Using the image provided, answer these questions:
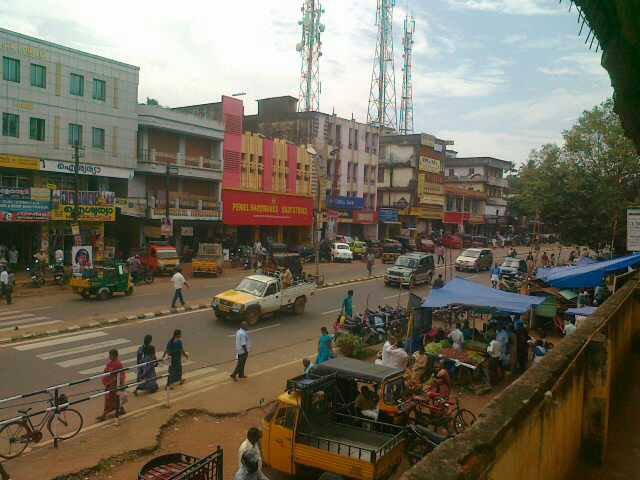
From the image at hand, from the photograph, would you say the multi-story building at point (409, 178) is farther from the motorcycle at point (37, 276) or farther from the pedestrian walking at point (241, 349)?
the pedestrian walking at point (241, 349)


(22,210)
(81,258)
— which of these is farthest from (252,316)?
(22,210)

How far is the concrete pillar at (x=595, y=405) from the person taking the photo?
20.8 ft

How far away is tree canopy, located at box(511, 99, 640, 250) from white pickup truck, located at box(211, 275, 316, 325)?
16240 mm

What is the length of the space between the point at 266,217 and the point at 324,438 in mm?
34858

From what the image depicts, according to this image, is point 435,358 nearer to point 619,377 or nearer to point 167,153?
point 619,377

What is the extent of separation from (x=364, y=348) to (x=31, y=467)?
969cm

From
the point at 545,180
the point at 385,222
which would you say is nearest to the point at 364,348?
the point at 545,180

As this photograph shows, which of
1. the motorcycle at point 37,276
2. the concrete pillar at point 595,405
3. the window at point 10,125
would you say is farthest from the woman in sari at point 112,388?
the window at point 10,125

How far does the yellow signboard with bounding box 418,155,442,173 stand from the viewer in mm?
60188

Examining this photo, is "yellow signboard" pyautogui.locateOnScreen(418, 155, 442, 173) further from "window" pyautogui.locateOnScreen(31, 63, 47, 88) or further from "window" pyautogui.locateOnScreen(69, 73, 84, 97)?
"window" pyautogui.locateOnScreen(31, 63, 47, 88)

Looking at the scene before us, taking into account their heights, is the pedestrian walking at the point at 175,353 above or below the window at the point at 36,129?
below

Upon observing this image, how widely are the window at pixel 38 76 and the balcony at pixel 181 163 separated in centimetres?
678

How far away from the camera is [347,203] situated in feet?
Result: 169

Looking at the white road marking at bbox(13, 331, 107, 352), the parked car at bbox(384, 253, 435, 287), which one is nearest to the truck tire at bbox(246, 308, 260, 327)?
the white road marking at bbox(13, 331, 107, 352)
